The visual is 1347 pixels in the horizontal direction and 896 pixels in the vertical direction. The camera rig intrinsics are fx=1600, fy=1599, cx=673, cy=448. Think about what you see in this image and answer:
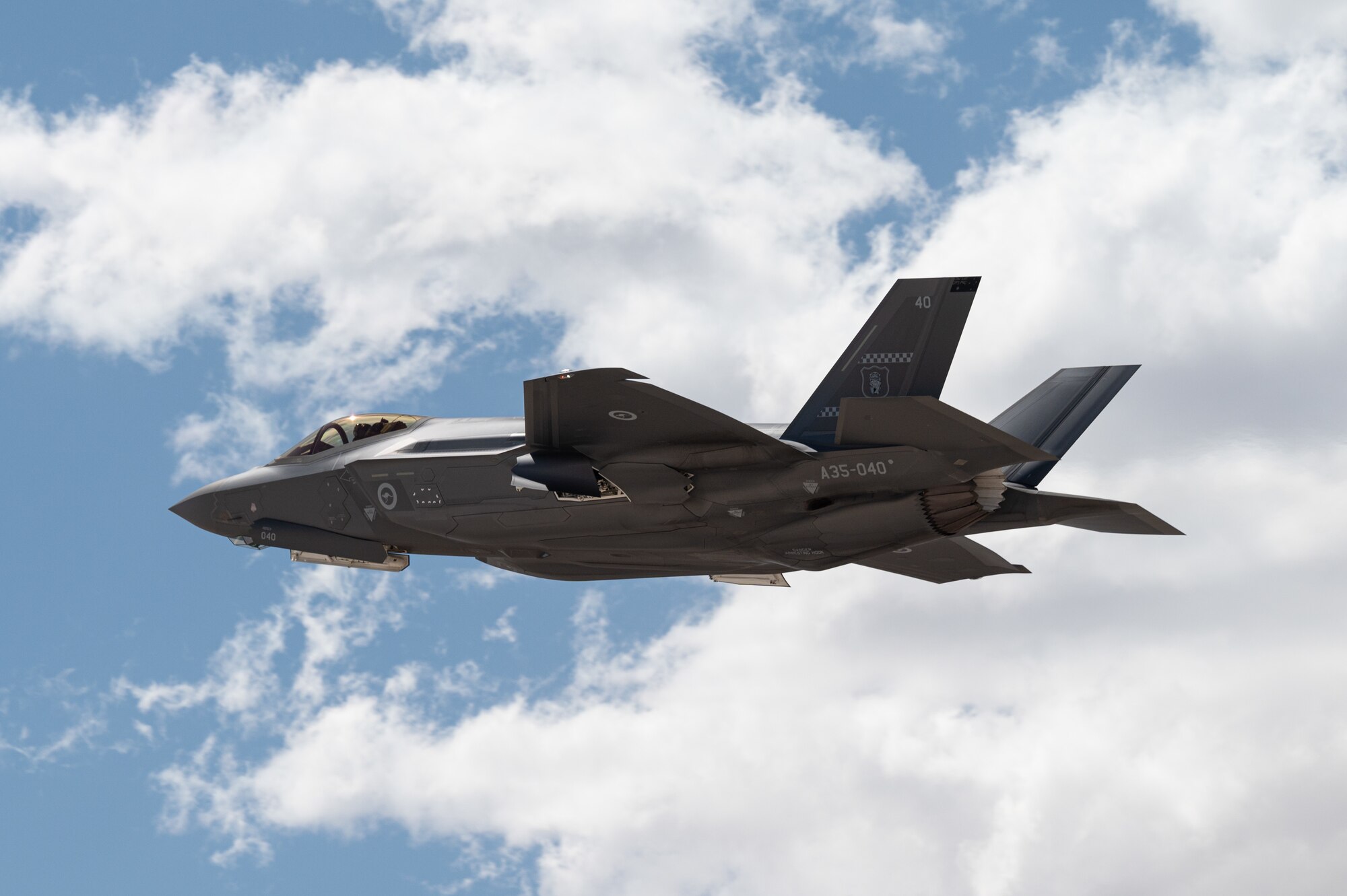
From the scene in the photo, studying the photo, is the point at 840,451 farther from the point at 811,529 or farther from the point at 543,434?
the point at 543,434

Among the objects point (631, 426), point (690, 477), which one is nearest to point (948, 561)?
point (690, 477)

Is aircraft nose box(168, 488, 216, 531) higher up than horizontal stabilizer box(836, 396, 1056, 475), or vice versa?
aircraft nose box(168, 488, 216, 531)

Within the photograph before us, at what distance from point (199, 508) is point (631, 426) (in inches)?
437

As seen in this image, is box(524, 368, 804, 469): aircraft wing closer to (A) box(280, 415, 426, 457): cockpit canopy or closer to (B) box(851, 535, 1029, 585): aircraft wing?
(A) box(280, 415, 426, 457): cockpit canopy

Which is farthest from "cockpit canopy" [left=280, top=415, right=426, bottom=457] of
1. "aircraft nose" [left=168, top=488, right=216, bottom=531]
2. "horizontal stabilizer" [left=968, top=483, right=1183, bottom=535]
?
"horizontal stabilizer" [left=968, top=483, right=1183, bottom=535]

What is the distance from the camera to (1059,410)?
1308 inches

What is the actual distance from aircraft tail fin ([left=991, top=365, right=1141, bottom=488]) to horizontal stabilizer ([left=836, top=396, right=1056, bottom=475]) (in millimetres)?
4683

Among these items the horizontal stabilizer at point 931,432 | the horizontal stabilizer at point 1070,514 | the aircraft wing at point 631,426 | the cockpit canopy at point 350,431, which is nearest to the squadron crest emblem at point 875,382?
the horizontal stabilizer at point 931,432

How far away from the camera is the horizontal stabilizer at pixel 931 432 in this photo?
1085 inches

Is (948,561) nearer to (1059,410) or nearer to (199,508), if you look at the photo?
(1059,410)

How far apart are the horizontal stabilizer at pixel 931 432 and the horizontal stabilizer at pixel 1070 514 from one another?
371cm

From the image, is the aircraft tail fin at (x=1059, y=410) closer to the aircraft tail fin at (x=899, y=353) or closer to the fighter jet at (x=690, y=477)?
the fighter jet at (x=690, y=477)

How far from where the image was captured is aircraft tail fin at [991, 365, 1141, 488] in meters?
32.9

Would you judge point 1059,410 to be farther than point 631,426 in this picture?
Yes
